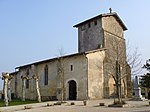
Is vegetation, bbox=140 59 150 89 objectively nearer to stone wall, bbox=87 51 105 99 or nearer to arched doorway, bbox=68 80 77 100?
stone wall, bbox=87 51 105 99

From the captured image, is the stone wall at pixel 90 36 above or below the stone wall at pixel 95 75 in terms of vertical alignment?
above

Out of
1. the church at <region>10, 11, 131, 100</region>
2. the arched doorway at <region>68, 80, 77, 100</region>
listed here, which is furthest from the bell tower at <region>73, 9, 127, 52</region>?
the arched doorway at <region>68, 80, 77, 100</region>

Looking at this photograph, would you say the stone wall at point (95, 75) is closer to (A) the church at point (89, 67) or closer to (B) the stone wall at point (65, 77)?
(A) the church at point (89, 67)

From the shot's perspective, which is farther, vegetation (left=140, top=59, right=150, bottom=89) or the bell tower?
the bell tower

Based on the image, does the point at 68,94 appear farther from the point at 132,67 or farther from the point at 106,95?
the point at 132,67

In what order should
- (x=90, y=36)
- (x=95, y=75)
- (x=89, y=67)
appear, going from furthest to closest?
(x=90, y=36), (x=95, y=75), (x=89, y=67)

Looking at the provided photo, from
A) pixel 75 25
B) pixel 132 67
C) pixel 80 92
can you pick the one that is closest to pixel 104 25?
pixel 75 25

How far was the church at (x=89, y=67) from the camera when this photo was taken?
106 ft

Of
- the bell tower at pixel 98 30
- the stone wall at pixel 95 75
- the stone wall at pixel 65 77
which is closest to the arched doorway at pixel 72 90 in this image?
the stone wall at pixel 65 77

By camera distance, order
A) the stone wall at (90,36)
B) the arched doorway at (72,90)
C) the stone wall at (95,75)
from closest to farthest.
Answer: the stone wall at (95,75), the arched doorway at (72,90), the stone wall at (90,36)

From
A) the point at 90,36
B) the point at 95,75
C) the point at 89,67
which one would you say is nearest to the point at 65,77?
the point at 89,67

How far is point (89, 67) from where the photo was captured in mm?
32406

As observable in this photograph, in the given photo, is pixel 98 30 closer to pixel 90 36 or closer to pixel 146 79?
pixel 90 36

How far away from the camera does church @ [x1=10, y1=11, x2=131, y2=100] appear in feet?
106
